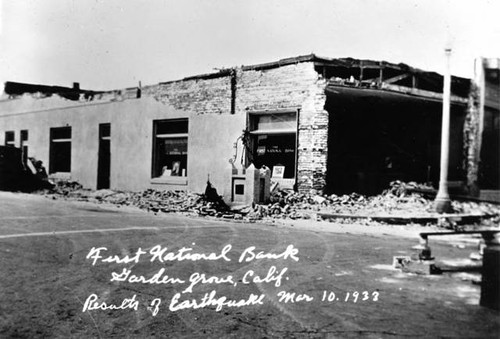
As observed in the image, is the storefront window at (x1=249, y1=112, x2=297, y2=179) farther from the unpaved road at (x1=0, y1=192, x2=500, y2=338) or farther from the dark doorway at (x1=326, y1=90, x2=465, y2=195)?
the unpaved road at (x1=0, y1=192, x2=500, y2=338)

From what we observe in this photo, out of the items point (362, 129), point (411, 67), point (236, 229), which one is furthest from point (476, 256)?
point (362, 129)

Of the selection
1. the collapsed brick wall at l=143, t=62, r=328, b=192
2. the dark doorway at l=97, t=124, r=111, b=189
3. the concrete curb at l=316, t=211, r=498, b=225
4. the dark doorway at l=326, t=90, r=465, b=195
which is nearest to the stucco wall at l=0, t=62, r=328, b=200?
the collapsed brick wall at l=143, t=62, r=328, b=192

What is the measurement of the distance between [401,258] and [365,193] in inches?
93.7

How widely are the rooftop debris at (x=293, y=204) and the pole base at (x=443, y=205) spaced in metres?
0.04

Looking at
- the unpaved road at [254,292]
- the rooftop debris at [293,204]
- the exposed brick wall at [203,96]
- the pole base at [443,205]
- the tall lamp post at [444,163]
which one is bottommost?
the unpaved road at [254,292]

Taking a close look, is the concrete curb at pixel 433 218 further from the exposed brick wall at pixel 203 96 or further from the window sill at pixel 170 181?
the exposed brick wall at pixel 203 96

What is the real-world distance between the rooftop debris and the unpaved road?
25 cm

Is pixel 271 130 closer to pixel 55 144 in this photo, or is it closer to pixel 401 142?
pixel 55 144

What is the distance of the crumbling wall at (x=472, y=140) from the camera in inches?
115

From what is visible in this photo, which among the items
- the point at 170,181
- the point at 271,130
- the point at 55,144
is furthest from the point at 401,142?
the point at 55,144

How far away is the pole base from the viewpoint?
117 inches

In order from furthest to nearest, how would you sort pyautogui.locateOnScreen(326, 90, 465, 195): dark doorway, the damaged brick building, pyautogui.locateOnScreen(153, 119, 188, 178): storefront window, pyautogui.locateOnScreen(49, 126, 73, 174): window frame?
pyautogui.locateOnScreen(49, 126, 73, 174): window frame → the damaged brick building → pyautogui.locateOnScreen(153, 119, 188, 178): storefront window → pyautogui.locateOnScreen(326, 90, 465, 195): dark doorway

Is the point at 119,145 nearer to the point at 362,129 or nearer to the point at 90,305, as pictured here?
the point at 362,129

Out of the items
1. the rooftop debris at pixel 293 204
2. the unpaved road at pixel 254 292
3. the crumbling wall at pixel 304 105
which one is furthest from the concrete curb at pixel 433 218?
the crumbling wall at pixel 304 105
